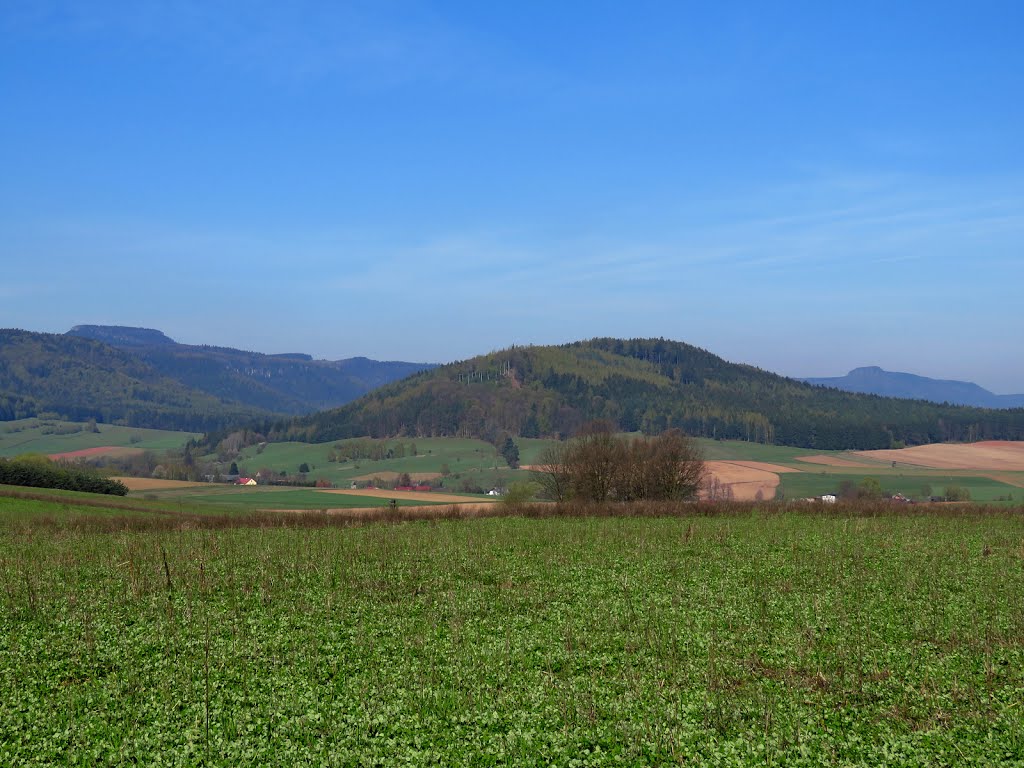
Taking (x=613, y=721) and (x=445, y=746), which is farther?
(x=613, y=721)

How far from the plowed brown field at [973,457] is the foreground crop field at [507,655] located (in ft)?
521

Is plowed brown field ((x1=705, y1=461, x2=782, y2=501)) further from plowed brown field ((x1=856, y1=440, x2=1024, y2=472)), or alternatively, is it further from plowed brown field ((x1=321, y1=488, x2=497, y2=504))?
plowed brown field ((x1=321, y1=488, x2=497, y2=504))

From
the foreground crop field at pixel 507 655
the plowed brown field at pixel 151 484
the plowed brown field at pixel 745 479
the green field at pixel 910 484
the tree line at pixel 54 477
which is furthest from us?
the plowed brown field at pixel 745 479

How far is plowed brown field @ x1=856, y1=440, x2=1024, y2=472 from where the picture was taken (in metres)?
170

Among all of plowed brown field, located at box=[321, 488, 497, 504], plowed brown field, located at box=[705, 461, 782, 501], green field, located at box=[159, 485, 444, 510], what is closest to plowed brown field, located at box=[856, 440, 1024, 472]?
plowed brown field, located at box=[705, 461, 782, 501]

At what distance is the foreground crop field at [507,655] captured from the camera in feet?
46.9

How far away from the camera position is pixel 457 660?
18703 millimetres

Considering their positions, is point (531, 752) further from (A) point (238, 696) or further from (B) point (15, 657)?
(B) point (15, 657)

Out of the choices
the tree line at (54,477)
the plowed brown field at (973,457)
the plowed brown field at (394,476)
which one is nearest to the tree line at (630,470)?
the tree line at (54,477)


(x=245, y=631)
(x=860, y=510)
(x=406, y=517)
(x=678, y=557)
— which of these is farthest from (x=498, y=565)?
(x=860, y=510)

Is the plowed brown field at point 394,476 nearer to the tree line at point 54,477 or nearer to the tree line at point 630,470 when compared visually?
the tree line at point 54,477

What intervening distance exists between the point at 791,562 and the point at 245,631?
21.3 meters

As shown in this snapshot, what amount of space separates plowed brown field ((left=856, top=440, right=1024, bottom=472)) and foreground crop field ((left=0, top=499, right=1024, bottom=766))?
159 meters

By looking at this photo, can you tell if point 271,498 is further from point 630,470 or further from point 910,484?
point 910,484
